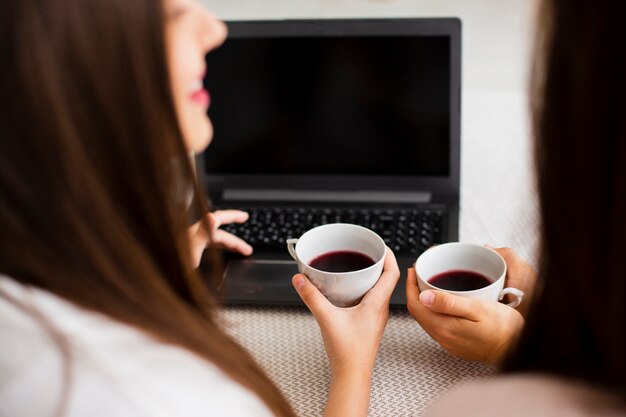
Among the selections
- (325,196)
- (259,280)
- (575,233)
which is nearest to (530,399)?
(575,233)

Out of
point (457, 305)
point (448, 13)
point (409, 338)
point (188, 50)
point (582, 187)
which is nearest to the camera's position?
point (582, 187)

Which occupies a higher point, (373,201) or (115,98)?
(115,98)

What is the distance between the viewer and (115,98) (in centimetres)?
45

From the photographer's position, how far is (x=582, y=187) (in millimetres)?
395

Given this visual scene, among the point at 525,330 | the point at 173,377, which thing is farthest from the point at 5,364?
the point at 525,330

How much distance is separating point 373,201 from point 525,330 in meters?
0.51

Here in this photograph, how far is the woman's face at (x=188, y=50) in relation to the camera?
493 mm

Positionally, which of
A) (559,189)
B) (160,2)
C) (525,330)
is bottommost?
(525,330)

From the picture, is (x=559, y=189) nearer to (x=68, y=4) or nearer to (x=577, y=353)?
(x=577, y=353)

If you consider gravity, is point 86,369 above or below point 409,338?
above

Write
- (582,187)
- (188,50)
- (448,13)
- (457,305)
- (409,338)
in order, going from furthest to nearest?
(448,13), (409,338), (457,305), (188,50), (582,187)

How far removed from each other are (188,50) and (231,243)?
0.38m

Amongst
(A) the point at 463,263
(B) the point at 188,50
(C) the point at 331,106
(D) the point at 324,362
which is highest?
(B) the point at 188,50

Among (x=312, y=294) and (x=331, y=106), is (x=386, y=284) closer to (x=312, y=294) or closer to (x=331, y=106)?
(x=312, y=294)
